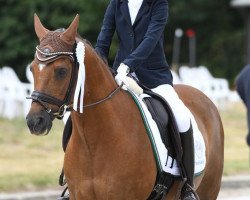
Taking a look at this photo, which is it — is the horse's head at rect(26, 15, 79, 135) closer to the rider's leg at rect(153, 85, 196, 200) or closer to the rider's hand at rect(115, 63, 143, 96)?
the rider's hand at rect(115, 63, 143, 96)

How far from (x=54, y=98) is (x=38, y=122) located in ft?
0.72

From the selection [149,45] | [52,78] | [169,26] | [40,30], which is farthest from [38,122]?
[169,26]

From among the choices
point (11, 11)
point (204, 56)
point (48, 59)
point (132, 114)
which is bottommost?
point (204, 56)

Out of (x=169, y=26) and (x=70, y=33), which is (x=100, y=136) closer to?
(x=70, y=33)

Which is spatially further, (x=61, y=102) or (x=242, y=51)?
(x=242, y=51)

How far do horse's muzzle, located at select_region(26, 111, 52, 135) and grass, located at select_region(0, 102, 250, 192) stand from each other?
17.7 feet

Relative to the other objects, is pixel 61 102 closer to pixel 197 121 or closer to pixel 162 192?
pixel 162 192

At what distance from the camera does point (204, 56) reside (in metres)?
41.4

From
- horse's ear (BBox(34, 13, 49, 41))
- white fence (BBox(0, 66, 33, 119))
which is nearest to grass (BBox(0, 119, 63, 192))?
white fence (BBox(0, 66, 33, 119))

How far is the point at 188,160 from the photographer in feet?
21.1

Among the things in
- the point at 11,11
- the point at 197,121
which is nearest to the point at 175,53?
the point at 11,11

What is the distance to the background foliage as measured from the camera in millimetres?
36938

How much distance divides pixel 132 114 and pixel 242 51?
3536cm

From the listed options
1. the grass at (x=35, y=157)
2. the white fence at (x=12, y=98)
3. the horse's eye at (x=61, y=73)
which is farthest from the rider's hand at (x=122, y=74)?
the white fence at (x=12, y=98)
